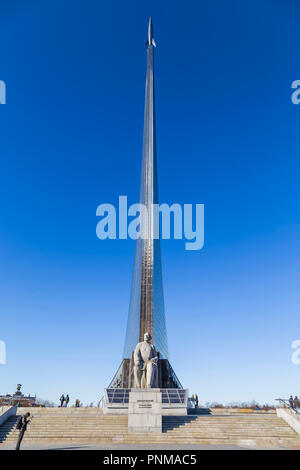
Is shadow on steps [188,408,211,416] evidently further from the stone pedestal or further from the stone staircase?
the stone pedestal

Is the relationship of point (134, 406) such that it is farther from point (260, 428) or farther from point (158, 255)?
point (158, 255)

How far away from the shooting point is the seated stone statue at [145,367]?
44.0ft

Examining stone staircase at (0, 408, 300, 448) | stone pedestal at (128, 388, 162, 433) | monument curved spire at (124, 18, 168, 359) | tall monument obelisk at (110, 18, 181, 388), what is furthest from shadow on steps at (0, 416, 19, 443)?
monument curved spire at (124, 18, 168, 359)

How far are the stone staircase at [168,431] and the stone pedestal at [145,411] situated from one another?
33 centimetres

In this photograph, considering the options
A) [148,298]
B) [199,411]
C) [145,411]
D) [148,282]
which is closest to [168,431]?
[145,411]

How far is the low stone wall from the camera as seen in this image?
1080cm

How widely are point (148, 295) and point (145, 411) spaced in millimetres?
16075

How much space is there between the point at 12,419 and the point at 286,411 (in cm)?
1071

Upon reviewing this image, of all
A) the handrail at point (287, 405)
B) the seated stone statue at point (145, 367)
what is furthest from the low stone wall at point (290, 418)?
the seated stone statue at point (145, 367)

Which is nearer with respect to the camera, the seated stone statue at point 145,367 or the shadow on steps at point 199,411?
the seated stone statue at point 145,367

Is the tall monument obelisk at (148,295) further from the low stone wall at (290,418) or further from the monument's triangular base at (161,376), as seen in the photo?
the low stone wall at (290,418)

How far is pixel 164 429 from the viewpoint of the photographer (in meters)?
11.1

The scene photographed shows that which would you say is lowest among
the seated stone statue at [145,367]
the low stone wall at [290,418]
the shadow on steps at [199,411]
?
the shadow on steps at [199,411]
